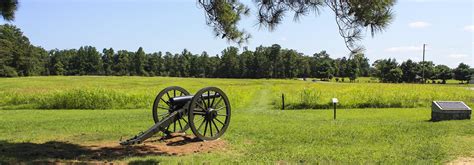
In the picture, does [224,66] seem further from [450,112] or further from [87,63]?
[450,112]

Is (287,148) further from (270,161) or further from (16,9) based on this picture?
(16,9)

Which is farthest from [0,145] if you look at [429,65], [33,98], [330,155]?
[429,65]

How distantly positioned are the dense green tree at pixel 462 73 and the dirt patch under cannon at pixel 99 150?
103162 millimetres

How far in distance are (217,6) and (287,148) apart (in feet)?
11.1

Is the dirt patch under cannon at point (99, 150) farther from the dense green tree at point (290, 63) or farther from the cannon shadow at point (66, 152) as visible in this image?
the dense green tree at point (290, 63)

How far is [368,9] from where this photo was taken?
6312 millimetres

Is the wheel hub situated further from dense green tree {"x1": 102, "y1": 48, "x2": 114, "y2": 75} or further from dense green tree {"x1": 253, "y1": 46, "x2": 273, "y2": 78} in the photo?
dense green tree {"x1": 102, "y1": 48, "x2": 114, "y2": 75}

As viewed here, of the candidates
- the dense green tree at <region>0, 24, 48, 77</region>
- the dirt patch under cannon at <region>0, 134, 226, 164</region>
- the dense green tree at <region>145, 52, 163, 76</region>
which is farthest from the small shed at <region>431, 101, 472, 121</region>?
the dense green tree at <region>145, 52, 163, 76</region>

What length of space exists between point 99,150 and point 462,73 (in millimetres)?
105185

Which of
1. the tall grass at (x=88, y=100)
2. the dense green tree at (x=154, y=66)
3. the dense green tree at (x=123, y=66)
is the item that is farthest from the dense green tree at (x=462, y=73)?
the tall grass at (x=88, y=100)

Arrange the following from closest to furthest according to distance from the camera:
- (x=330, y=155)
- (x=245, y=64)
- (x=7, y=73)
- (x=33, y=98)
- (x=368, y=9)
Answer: (x=368, y=9)
(x=330, y=155)
(x=33, y=98)
(x=7, y=73)
(x=245, y=64)

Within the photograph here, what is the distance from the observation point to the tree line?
96875 millimetres

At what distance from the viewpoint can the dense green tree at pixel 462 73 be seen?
101 m

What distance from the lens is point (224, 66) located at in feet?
369
